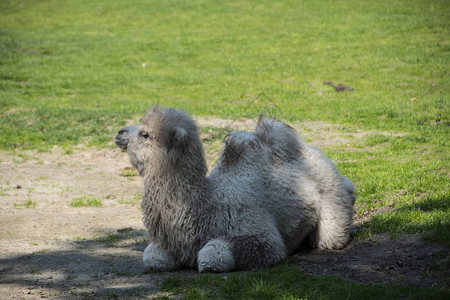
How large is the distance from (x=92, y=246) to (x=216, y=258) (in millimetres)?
2340

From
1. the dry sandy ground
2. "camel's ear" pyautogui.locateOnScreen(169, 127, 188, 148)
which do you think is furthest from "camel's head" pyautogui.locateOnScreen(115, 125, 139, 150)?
the dry sandy ground

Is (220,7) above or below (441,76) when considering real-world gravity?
above

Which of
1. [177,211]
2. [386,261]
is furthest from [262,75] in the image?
[386,261]

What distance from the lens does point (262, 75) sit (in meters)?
20.9

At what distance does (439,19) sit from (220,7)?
12.9 metres

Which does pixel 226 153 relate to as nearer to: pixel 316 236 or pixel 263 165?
pixel 263 165

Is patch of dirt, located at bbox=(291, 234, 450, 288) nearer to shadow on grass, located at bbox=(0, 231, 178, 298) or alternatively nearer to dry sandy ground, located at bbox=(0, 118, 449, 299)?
dry sandy ground, located at bbox=(0, 118, 449, 299)

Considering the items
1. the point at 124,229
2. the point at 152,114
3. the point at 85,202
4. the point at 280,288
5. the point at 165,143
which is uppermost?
the point at 152,114

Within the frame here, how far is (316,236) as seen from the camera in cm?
671

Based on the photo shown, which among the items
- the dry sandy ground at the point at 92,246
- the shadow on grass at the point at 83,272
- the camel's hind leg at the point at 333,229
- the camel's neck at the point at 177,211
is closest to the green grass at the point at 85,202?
the dry sandy ground at the point at 92,246

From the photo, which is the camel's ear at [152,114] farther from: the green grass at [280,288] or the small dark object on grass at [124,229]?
the small dark object on grass at [124,229]

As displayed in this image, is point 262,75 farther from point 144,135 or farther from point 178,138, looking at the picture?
point 178,138

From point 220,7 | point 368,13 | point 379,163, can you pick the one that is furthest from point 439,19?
point 379,163

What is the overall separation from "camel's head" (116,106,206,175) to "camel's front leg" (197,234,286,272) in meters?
0.93
